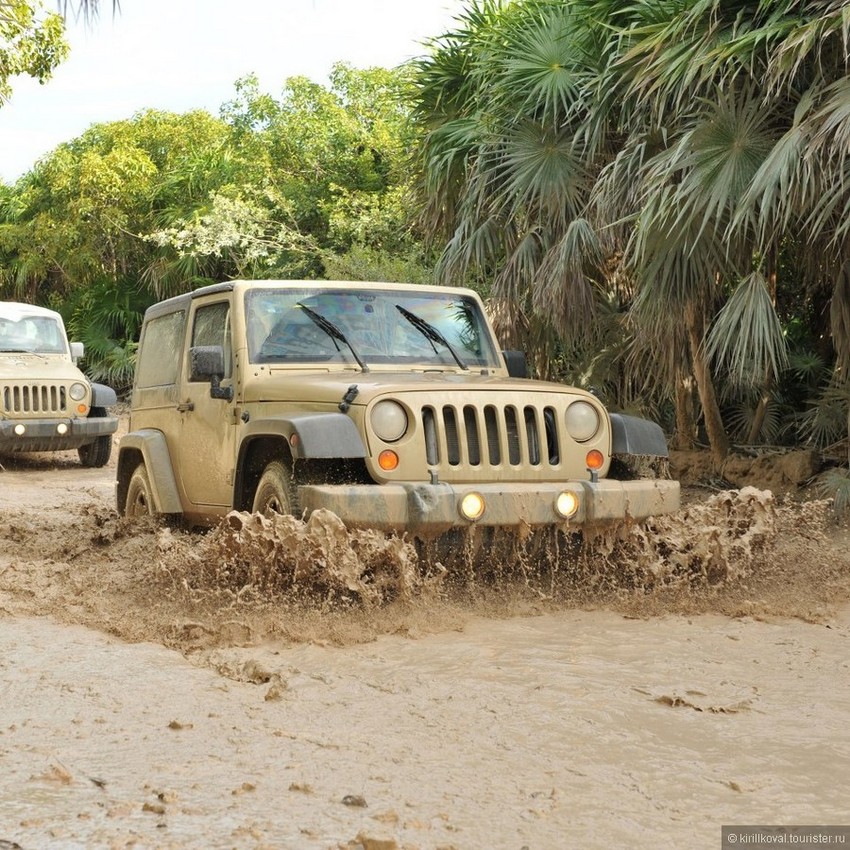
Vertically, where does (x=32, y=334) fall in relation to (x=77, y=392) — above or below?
above

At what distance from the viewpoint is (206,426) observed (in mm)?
7305

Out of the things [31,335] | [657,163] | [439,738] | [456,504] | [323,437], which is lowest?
[439,738]

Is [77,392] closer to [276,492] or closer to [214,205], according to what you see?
[276,492]

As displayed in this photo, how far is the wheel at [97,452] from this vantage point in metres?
15.7

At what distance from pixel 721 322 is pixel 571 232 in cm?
259

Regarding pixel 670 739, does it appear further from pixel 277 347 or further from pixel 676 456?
pixel 676 456

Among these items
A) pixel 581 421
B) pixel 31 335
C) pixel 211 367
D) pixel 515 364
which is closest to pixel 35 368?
pixel 31 335

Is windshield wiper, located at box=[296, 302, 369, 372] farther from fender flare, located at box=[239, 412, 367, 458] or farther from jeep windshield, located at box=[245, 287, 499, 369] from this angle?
fender flare, located at box=[239, 412, 367, 458]

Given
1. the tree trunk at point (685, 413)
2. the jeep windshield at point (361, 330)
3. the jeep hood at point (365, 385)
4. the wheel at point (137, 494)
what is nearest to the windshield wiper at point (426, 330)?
the jeep windshield at point (361, 330)

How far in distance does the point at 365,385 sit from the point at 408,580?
1008 millimetres

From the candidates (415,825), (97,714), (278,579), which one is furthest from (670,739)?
(278,579)

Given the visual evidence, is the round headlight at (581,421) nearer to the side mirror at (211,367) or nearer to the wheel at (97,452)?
the side mirror at (211,367)

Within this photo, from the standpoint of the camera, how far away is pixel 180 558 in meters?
6.62

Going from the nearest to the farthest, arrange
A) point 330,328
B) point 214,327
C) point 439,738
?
point 439,738, point 330,328, point 214,327
